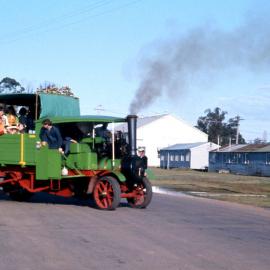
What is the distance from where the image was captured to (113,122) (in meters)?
15.6

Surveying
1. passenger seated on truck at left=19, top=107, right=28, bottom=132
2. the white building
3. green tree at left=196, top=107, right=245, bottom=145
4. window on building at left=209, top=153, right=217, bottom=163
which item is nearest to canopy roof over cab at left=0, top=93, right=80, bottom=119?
passenger seated on truck at left=19, top=107, right=28, bottom=132

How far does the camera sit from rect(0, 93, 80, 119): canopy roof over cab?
16859 millimetres

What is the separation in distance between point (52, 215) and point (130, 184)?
277cm

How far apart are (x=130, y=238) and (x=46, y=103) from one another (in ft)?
24.6

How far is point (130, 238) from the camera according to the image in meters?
10.2

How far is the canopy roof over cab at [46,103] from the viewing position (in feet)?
55.3

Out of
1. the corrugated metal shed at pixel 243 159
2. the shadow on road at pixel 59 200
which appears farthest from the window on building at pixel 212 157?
the shadow on road at pixel 59 200

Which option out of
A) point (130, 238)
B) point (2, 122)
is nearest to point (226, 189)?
point (2, 122)

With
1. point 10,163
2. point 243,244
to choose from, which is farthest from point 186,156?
point 243,244

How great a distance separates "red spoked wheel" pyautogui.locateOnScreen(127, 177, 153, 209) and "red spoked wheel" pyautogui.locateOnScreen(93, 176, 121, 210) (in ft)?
2.76

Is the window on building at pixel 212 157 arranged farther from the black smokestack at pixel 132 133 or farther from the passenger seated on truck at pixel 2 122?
the black smokestack at pixel 132 133

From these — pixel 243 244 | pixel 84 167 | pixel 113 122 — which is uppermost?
pixel 113 122

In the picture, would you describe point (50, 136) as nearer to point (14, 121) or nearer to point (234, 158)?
point (14, 121)

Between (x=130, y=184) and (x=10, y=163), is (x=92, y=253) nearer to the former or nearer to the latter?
(x=130, y=184)
